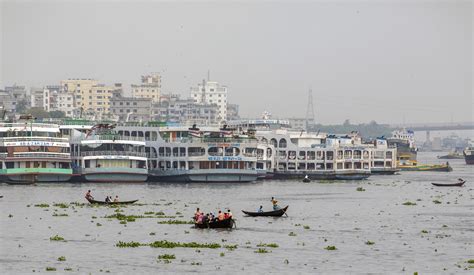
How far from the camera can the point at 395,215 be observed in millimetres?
98250

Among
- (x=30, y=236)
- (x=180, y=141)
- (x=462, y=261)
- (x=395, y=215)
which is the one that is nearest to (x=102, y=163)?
(x=180, y=141)

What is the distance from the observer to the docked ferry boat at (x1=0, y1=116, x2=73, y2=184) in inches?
5541

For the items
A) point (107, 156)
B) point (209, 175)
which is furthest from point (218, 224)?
point (209, 175)

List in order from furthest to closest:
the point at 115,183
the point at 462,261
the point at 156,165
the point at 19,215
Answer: the point at 156,165 < the point at 115,183 < the point at 19,215 < the point at 462,261

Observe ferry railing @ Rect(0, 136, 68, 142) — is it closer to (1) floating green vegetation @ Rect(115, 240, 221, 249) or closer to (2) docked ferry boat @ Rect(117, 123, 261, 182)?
(2) docked ferry boat @ Rect(117, 123, 261, 182)

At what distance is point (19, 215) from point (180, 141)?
64.4 metres

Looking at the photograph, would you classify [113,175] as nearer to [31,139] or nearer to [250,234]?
[31,139]

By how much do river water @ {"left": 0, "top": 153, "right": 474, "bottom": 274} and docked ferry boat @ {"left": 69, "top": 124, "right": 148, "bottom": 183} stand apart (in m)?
17.1

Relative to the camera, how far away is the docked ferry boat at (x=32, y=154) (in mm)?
140750

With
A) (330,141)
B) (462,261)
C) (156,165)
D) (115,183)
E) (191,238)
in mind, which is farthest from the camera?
(330,141)

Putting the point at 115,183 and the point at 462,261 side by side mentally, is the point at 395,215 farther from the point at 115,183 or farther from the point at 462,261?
the point at 115,183

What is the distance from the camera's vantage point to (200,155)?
151000 millimetres

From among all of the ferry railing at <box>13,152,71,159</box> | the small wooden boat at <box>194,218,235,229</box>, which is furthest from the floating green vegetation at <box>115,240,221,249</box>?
the ferry railing at <box>13,152,71,159</box>

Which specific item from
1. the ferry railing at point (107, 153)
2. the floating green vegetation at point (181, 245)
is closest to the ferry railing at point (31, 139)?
the ferry railing at point (107, 153)
